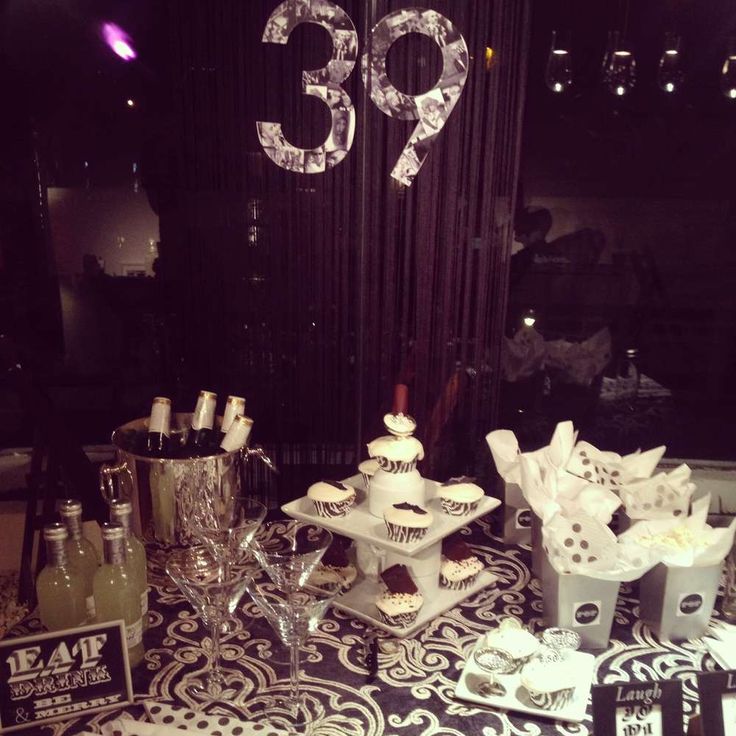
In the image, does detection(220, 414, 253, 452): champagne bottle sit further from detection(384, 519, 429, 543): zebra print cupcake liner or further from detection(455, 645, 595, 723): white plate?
detection(455, 645, 595, 723): white plate

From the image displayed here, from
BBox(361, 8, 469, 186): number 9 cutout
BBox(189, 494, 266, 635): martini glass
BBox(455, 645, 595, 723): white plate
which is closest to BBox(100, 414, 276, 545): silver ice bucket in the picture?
BBox(189, 494, 266, 635): martini glass

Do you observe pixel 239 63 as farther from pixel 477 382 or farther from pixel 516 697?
pixel 516 697

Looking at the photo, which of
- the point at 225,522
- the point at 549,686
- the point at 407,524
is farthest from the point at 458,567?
the point at 225,522


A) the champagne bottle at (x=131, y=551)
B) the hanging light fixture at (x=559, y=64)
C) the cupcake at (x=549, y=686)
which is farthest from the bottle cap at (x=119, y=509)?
the hanging light fixture at (x=559, y=64)

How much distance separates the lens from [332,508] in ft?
4.53

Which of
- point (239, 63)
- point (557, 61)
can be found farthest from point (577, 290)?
point (239, 63)

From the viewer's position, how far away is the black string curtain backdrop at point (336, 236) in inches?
73.3

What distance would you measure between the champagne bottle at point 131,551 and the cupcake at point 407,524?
18.0 inches

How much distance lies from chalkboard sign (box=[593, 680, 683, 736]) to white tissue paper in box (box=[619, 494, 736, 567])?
0.30 meters

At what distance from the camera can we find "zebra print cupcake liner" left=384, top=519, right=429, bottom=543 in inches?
49.3

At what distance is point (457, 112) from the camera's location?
6.20 ft

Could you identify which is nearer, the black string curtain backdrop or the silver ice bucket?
the silver ice bucket

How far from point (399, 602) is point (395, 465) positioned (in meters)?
0.27

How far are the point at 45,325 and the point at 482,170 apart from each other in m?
2.24
